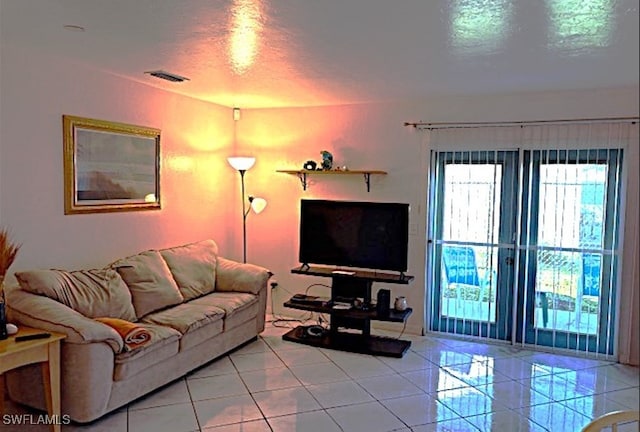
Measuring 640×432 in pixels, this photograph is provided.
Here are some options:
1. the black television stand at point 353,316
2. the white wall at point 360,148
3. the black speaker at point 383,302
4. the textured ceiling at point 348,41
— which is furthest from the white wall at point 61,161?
the black speaker at point 383,302

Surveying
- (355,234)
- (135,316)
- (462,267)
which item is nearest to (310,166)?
(355,234)

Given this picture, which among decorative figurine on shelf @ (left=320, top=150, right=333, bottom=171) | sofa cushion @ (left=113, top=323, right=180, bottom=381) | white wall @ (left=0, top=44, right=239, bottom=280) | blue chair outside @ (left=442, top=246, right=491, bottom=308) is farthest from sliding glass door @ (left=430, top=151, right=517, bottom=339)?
sofa cushion @ (left=113, top=323, right=180, bottom=381)

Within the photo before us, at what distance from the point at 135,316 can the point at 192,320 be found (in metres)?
0.40

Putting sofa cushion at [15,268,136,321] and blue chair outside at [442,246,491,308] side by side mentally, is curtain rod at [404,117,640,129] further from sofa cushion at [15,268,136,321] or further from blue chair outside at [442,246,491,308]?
sofa cushion at [15,268,136,321]

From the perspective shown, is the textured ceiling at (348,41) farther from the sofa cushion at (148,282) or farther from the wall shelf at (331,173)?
the sofa cushion at (148,282)

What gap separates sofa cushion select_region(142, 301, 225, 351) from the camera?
348cm

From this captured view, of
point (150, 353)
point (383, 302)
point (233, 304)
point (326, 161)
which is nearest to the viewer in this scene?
point (150, 353)

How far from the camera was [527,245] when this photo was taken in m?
4.28

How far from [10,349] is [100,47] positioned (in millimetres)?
1735

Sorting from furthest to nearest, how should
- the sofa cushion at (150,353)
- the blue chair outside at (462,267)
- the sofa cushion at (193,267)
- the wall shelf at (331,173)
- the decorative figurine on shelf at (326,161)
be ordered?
the decorative figurine on shelf at (326,161)
the wall shelf at (331,173)
the blue chair outside at (462,267)
the sofa cushion at (193,267)
the sofa cushion at (150,353)

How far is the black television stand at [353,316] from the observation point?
4.26 metres

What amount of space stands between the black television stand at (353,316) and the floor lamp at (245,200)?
0.90 metres

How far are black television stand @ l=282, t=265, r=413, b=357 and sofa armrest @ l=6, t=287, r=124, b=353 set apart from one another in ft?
6.20

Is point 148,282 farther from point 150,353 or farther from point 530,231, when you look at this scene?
point 530,231
